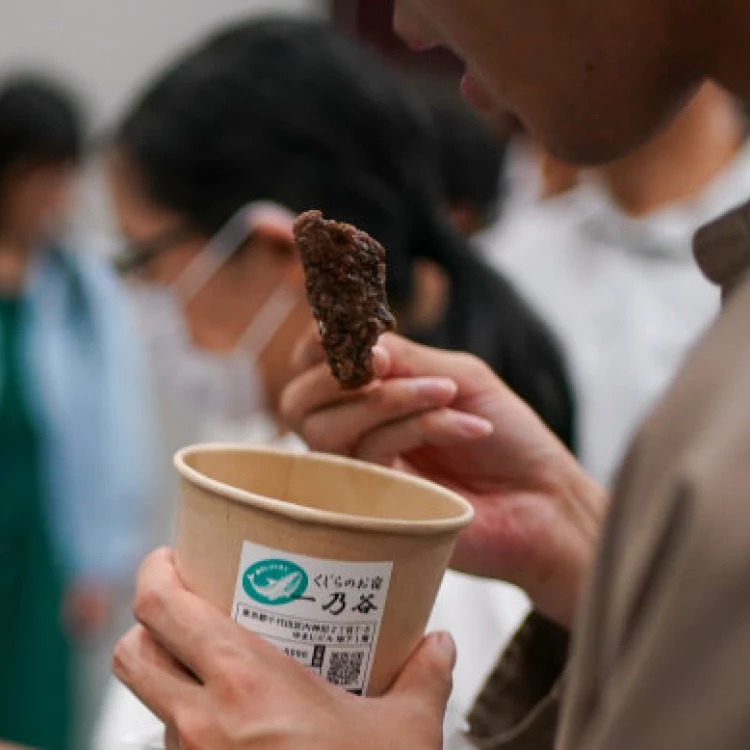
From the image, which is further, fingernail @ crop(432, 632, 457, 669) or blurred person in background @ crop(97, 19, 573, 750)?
blurred person in background @ crop(97, 19, 573, 750)

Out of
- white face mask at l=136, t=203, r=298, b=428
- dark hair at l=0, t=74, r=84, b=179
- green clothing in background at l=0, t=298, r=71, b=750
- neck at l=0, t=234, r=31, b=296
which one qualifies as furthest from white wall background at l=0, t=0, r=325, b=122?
white face mask at l=136, t=203, r=298, b=428

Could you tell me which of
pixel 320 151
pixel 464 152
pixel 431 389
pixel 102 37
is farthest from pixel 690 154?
pixel 102 37

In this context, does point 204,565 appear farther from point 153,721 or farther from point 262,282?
point 262,282

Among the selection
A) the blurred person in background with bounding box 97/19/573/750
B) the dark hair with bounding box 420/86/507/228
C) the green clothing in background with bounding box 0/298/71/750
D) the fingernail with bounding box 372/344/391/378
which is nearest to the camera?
the fingernail with bounding box 372/344/391/378

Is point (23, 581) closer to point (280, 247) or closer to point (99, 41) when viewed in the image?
point (99, 41)

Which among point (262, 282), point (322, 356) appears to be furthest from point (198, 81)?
point (322, 356)

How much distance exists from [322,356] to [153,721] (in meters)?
0.27

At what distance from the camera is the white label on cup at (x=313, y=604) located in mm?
609

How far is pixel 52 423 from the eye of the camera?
8.70ft

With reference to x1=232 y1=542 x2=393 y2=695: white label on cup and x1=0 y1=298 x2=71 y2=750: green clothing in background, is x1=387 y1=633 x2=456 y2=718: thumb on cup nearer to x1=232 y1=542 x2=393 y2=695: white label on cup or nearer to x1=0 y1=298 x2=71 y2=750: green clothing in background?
x1=232 y1=542 x2=393 y2=695: white label on cup

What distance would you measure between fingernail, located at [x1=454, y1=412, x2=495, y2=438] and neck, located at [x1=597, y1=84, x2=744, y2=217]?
1.27 metres

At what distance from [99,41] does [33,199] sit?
61 cm

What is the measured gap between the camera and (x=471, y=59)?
69cm

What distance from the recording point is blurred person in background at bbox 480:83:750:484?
1915 mm
